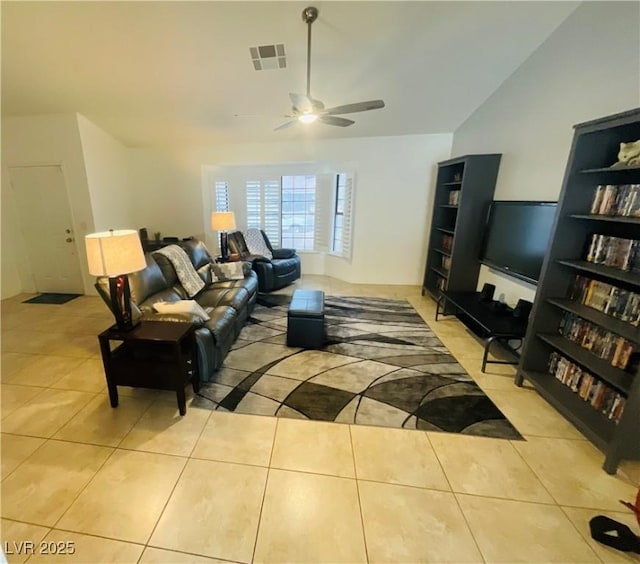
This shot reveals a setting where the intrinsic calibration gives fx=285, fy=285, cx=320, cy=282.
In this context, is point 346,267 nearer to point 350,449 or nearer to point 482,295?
point 482,295

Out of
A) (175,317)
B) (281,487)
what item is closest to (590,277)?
(281,487)

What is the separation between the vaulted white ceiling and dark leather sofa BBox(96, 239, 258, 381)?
2031 mm

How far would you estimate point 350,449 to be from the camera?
1866mm

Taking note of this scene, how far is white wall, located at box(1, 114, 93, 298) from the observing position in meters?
4.10

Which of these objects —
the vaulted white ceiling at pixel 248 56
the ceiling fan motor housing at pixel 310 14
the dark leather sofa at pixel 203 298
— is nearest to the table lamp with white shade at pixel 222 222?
the dark leather sofa at pixel 203 298

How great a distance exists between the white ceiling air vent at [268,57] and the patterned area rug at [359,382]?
2.97m

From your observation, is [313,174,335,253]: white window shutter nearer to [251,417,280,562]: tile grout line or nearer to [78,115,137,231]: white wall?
[78,115,137,231]: white wall

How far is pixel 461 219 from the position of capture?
12.2ft

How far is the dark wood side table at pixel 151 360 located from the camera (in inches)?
78.8

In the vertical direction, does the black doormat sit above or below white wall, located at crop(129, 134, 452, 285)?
below

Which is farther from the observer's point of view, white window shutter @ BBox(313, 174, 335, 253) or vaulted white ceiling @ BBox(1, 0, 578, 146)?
white window shutter @ BBox(313, 174, 335, 253)

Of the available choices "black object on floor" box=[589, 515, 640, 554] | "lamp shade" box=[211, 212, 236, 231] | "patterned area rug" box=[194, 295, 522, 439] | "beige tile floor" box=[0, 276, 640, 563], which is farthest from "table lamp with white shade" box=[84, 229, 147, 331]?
"black object on floor" box=[589, 515, 640, 554]

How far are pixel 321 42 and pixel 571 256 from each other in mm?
2965

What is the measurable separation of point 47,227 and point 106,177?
118 centimetres
